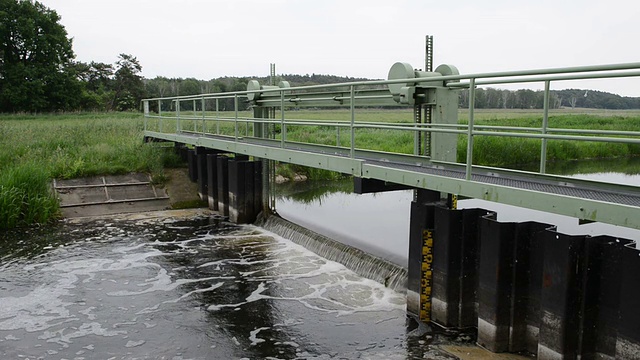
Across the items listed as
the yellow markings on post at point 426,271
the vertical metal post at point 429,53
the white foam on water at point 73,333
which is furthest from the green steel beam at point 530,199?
the white foam on water at point 73,333

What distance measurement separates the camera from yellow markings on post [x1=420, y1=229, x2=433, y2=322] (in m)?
7.95

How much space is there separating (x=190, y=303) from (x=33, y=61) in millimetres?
50105

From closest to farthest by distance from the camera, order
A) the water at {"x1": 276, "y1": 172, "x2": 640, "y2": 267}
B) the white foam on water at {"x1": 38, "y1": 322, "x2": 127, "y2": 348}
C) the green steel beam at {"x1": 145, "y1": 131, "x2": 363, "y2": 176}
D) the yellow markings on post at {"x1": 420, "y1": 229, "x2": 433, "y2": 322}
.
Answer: the white foam on water at {"x1": 38, "y1": 322, "x2": 127, "y2": 348} → the yellow markings on post at {"x1": 420, "y1": 229, "x2": 433, "y2": 322} → the green steel beam at {"x1": 145, "y1": 131, "x2": 363, "y2": 176} → the water at {"x1": 276, "y1": 172, "x2": 640, "y2": 267}

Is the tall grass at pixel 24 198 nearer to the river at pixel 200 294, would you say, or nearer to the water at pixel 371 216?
the river at pixel 200 294

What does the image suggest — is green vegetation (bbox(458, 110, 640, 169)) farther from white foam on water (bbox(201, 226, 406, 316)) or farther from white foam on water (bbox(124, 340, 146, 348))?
white foam on water (bbox(124, 340, 146, 348))

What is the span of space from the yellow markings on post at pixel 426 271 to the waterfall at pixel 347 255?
4.08 feet

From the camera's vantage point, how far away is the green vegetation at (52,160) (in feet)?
46.9

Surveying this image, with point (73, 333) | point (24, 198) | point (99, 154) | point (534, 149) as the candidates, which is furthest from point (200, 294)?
point (534, 149)

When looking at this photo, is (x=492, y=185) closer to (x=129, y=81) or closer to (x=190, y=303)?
(x=190, y=303)

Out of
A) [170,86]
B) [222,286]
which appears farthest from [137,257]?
[170,86]

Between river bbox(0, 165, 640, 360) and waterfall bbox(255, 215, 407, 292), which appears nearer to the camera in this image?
river bbox(0, 165, 640, 360)

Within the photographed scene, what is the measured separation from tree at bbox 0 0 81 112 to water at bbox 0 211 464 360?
40.2 meters

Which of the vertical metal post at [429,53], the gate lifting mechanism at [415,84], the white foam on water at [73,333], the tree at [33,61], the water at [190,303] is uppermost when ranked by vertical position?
the tree at [33,61]

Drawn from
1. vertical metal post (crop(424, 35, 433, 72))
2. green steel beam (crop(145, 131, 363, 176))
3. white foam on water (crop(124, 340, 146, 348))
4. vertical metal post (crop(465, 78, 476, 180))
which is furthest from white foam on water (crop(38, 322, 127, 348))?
vertical metal post (crop(424, 35, 433, 72))
